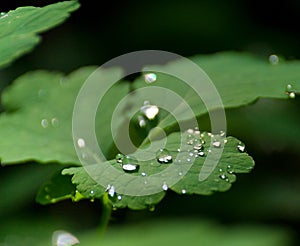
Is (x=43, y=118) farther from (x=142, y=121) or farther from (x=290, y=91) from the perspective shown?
(x=290, y=91)

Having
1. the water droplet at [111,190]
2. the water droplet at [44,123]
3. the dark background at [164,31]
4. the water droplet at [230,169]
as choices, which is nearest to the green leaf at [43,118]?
the water droplet at [44,123]

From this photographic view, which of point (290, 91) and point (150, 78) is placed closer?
point (290, 91)

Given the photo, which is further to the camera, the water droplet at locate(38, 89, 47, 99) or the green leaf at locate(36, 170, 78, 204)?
the water droplet at locate(38, 89, 47, 99)

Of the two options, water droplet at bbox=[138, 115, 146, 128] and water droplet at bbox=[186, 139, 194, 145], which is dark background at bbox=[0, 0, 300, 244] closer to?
water droplet at bbox=[138, 115, 146, 128]

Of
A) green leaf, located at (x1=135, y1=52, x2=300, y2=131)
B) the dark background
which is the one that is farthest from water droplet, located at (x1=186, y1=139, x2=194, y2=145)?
the dark background

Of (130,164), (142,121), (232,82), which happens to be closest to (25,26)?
(130,164)

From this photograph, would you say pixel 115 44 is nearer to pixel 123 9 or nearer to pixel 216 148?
pixel 123 9

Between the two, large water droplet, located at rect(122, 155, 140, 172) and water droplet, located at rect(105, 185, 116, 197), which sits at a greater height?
large water droplet, located at rect(122, 155, 140, 172)
